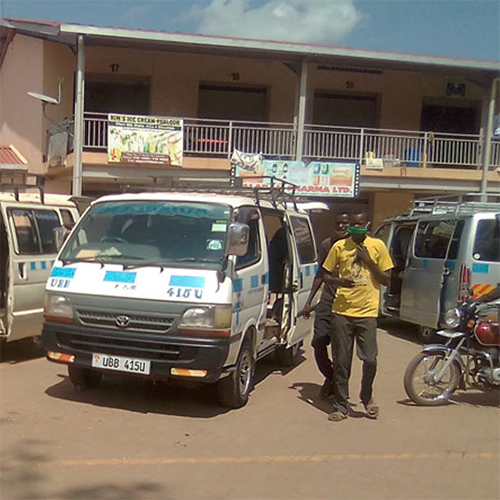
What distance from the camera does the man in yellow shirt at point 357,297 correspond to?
524 cm

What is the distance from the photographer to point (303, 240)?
25.4 feet

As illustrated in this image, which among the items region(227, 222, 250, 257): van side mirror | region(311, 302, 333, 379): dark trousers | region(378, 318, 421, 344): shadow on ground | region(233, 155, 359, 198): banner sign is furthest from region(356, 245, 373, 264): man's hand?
region(233, 155, 359, 198): banner sign

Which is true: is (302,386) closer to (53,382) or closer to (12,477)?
(53,382)

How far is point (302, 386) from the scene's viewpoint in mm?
6590

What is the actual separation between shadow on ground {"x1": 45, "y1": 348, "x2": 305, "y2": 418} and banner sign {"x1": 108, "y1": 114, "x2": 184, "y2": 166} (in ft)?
27.4

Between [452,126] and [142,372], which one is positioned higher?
[452,126]

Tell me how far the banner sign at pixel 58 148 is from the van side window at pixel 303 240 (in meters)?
8.60

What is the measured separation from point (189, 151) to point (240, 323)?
1017 cm

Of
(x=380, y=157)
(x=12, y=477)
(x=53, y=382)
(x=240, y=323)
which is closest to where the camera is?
(x=12, y=477)

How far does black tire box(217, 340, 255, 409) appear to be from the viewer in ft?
17.7

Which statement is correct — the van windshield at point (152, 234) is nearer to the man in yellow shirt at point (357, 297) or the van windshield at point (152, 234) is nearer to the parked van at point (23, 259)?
the man in yellow shirt at point (357, 297)

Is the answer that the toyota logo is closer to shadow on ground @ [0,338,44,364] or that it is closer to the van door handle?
the van door handle

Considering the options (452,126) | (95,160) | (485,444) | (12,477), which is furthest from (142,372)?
(452,126)

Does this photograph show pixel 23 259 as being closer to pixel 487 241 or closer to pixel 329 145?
pixel 487 241
